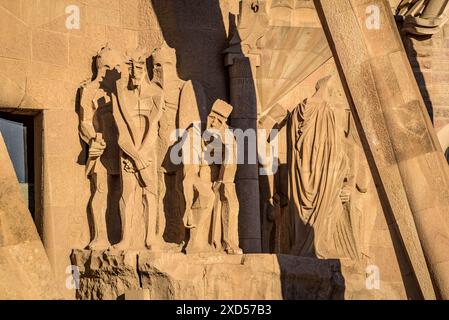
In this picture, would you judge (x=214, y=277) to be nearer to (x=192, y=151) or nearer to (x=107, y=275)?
(x=107, y=275)

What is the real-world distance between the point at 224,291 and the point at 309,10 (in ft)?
15.5

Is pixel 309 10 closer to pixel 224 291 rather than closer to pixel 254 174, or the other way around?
pixel 254 174

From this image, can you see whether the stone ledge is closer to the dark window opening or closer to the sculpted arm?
the sculpted arm

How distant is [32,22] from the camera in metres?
16.5

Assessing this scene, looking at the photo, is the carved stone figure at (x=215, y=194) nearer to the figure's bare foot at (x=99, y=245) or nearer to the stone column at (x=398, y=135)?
the figure's bare foot at (x=99, y=245)

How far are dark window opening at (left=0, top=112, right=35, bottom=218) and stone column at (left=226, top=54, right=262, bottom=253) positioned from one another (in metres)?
2.16

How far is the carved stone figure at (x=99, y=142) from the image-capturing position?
1603cm

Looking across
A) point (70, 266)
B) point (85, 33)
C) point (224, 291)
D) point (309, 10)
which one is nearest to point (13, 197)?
point (224, 291)

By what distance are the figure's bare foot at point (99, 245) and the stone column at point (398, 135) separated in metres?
4.19

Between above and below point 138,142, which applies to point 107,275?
below

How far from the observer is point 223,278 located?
46.9 ft

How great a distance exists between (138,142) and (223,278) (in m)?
2.13

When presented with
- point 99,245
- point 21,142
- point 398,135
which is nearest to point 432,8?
point 21,142
